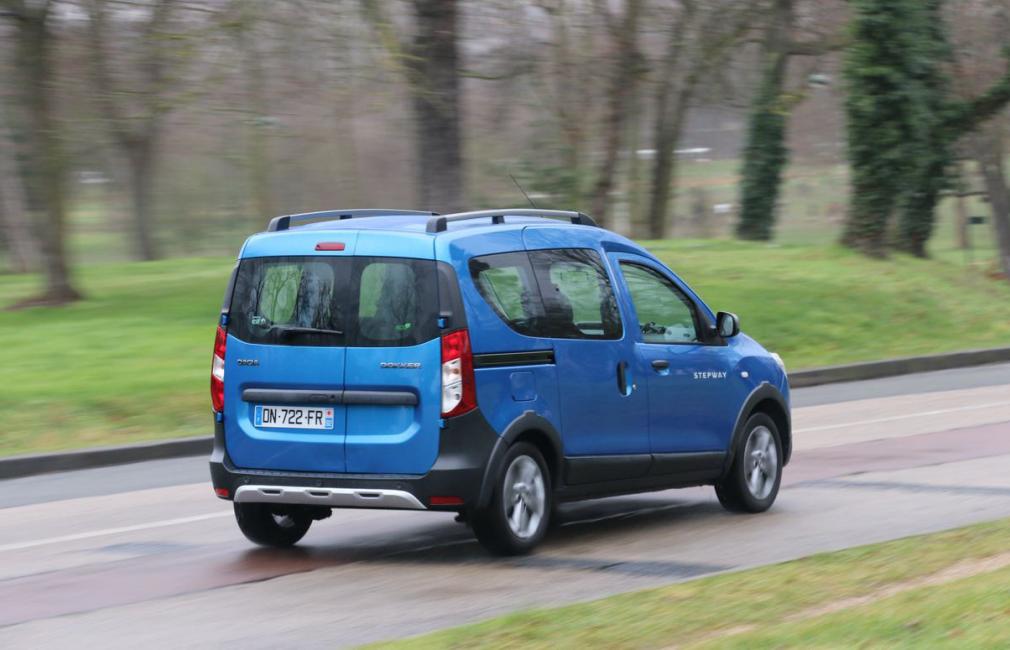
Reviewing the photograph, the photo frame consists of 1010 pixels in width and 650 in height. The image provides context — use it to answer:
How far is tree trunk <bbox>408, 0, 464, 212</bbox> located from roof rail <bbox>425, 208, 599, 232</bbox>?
10.3 m

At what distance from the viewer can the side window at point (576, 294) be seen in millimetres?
8484

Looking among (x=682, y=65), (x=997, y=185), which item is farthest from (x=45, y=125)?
(x=997, y=185)

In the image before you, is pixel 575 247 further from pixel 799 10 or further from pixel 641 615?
pixel 799 10

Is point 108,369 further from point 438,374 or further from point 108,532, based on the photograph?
point 438,374

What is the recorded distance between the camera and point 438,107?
19.8 metres

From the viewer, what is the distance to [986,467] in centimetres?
1150

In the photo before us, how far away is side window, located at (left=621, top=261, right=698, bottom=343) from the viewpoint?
30.0 ft

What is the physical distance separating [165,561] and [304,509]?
0.80 m

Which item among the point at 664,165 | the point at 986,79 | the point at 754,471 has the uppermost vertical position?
the point at 754,471

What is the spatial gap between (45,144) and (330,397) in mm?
15898

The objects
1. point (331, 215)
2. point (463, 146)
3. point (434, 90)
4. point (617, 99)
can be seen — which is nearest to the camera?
point (331, 215)

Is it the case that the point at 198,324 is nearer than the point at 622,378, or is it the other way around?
the point at 622,378

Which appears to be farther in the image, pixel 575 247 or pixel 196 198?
pixel 196 198

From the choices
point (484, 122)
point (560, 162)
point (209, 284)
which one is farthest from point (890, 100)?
point (209, 284)
